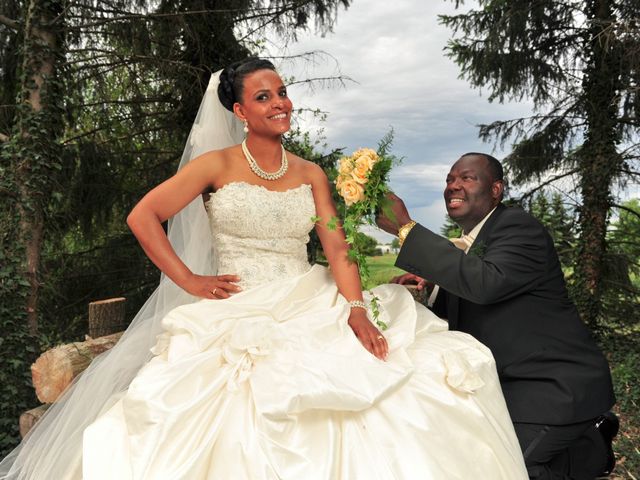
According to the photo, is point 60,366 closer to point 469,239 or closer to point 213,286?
point 213,286

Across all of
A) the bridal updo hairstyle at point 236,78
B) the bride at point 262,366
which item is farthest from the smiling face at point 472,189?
the bridal updo hairstyle at point 236,78

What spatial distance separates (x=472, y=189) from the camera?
3.50 meters

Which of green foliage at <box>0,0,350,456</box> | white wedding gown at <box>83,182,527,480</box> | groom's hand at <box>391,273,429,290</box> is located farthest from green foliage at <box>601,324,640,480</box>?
green foliage at <box>0,0,350,456</box>

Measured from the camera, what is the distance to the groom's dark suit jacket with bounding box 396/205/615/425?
3.06m

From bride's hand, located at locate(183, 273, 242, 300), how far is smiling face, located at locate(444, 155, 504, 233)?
4.68ft

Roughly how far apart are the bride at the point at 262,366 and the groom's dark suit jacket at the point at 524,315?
0.27 metres

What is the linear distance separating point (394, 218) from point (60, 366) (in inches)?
111

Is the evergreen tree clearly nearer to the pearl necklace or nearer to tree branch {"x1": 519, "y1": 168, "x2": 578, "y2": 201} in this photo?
tree branch {"x1": 519, "y1": 168, "x2": 578, "y2": 201}

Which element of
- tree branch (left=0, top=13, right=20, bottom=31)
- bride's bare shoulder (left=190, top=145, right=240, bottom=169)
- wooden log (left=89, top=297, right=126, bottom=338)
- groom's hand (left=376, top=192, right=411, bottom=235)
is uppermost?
tree branch (left=0, top=13, right=20, bottom=31)

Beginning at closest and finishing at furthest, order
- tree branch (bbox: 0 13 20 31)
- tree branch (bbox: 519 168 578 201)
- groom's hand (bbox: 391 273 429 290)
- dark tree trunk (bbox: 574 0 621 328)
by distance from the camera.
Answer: groom's hand (bbox: 391 273 429 290), tree branch (bbox: 0 13 20 31), dark tree trunk (bbox: 574 0 621 328), tree branch (bbox: 519 168 578 201)

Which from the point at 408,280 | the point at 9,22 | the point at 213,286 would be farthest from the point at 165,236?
the point at 9,22

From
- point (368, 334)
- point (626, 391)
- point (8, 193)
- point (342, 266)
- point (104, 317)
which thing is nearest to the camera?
point (368, 334)

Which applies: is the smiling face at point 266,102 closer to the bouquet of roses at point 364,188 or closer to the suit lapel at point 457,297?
the bouquet of roses at point 364,188

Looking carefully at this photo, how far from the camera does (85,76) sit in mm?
7586
